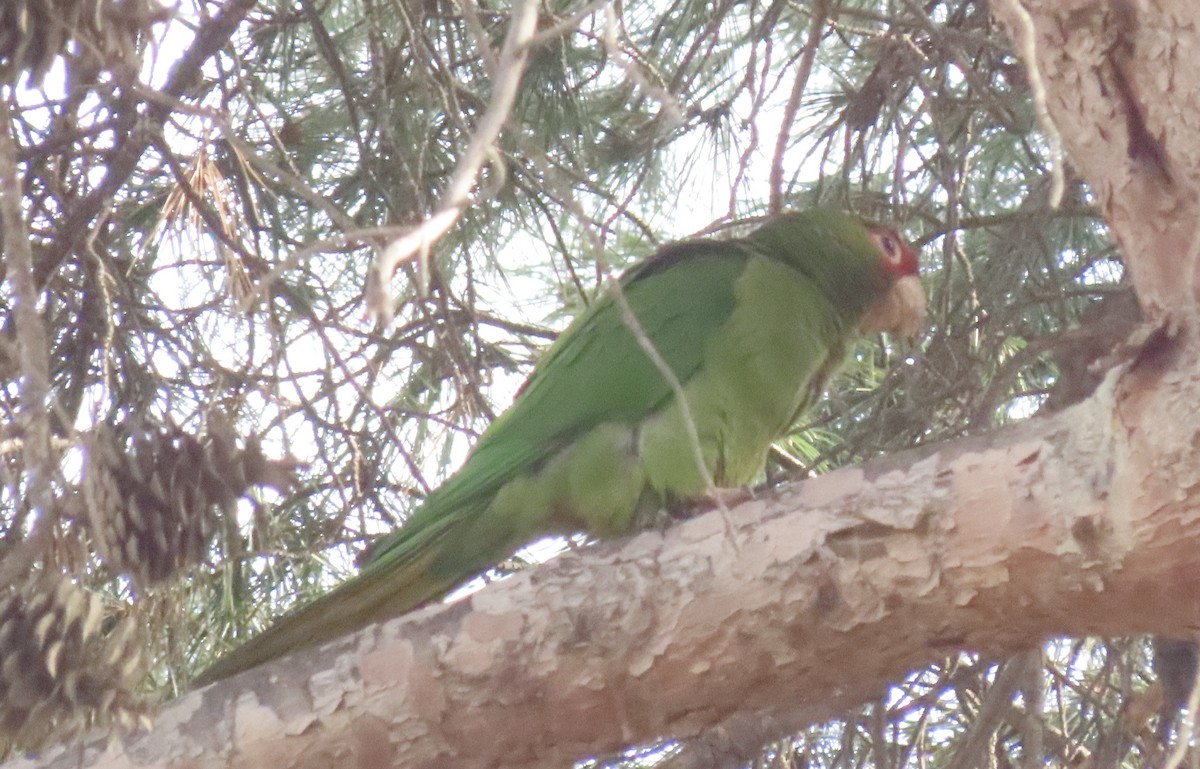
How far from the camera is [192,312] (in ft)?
8.87

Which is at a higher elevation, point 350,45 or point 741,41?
point 350,45

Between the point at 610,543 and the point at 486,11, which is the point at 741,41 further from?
the point at 610,543

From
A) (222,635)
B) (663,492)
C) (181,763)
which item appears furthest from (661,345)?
(181,763)

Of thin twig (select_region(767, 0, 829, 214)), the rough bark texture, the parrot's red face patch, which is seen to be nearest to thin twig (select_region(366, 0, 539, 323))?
the rough bark texture

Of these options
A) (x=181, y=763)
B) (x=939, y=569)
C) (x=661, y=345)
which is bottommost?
(x=939, y=569)

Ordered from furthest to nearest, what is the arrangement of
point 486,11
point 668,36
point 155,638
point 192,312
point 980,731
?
point 668,36 < point 486,11 < point 192,312 < point 980,731 < point 155,638

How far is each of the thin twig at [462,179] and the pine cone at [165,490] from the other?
625mm

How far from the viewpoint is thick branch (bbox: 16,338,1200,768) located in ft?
5.42

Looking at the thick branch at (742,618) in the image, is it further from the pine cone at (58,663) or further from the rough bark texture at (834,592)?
the pine cone at (58,663)

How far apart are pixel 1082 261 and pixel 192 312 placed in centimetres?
204

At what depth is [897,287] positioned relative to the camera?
308cm

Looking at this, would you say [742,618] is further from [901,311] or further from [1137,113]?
[901,311]

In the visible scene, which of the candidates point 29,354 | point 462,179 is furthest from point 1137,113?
point 29,354

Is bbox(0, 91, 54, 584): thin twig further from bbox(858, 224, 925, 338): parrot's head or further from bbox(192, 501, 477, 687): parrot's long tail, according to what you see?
bbox(858, 224, 925, 338): parrot's head
